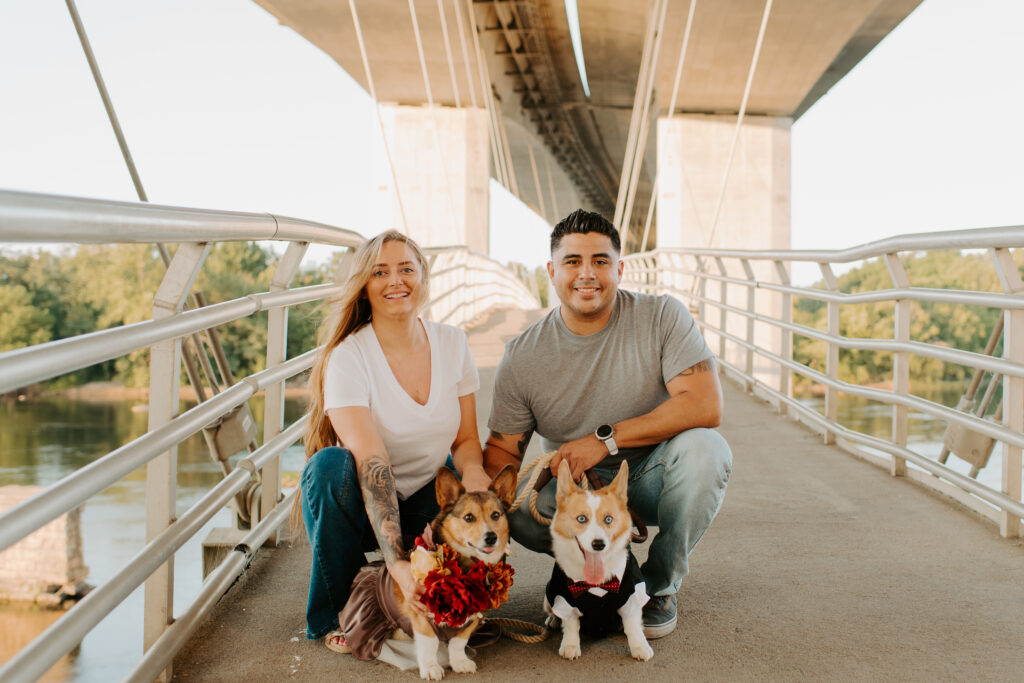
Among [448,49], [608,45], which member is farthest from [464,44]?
[608,45]

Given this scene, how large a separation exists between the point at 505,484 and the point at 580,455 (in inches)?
11.6

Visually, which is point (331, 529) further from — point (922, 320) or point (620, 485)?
point (922, 320)

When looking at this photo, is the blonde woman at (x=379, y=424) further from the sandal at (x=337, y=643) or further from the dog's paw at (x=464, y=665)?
the dog's paw at (x=464, y=665)

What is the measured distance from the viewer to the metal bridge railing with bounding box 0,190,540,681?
136 centimetres

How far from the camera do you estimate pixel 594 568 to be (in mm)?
2049

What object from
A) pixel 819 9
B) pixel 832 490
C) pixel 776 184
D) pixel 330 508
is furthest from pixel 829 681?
pixel 776 184

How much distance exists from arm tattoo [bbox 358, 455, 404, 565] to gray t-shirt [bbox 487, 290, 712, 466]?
1.39 ft

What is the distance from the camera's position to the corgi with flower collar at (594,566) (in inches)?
80.5

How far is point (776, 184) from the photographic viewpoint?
52.1 ft

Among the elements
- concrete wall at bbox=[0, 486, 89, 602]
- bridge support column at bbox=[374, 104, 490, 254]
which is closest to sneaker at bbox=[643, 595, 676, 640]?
bridge support column at bbox=[374, 104, 490, 254]

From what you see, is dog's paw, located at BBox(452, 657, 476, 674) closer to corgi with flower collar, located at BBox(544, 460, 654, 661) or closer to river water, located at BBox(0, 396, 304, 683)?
corgi with flower collar, located at BBox(544, 460, 654, 661)

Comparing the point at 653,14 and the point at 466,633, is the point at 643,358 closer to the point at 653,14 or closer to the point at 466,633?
the point at 466,633

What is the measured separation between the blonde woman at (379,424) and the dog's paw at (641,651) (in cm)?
54

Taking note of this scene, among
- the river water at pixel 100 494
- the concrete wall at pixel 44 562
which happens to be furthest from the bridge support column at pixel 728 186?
the concrete wall at pixel 44 562
